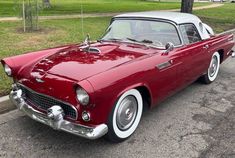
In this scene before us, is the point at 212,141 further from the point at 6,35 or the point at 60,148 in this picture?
the point at 6,35

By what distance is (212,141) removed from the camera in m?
3.82

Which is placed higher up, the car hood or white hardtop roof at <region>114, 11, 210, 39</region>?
white hardtop roof at <region>114, 11, 210, 39</region>

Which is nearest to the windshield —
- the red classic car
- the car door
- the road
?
the red classic car

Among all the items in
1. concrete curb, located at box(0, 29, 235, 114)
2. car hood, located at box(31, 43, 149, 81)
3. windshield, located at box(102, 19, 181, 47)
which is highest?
windshield, located at box(102, 19, 181, 47)

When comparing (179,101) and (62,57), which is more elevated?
(62,57)

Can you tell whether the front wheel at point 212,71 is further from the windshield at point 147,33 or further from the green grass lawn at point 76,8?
the green grass lawn at point 76,8

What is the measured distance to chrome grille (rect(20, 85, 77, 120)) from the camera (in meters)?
3.42

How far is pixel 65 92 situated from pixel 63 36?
639 centimetres

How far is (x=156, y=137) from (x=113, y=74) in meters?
1.01

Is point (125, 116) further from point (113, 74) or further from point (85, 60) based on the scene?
point (85, 60)

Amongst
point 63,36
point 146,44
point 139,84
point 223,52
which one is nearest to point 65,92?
point 139,84

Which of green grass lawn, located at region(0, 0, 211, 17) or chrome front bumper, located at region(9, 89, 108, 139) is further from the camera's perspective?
green grass lawn, located at region(0, 0, 211, 17)

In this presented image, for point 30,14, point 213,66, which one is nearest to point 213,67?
point 213,66

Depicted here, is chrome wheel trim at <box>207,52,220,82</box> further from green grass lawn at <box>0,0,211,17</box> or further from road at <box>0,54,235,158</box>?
green grass lawn at <box>0,0,211,17</box>
